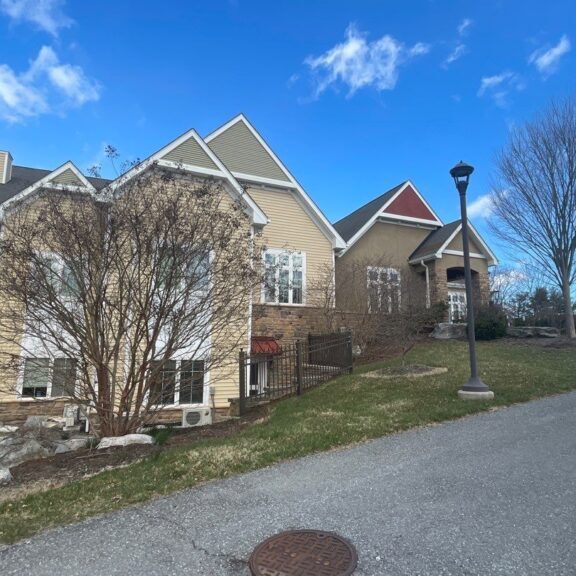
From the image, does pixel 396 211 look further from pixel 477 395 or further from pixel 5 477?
pixel 5 477

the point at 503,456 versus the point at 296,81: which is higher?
the point at 296,81

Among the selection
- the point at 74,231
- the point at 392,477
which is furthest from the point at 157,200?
the point at 392,477


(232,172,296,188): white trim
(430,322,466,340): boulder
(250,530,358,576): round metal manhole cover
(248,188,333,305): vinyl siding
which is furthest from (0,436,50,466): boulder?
(430,322,466,340): boulder

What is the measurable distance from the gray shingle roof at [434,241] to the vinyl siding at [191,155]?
429 inches

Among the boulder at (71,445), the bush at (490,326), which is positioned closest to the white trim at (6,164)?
the boulder at (71,445)

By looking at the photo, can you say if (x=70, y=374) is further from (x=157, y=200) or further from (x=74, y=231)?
(x=157, y=200)

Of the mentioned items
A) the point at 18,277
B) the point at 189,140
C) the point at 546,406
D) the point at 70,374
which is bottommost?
the point at 546,406

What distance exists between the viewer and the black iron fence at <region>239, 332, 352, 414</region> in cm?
1025

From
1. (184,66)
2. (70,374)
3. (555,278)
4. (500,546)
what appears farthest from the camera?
(555,278)

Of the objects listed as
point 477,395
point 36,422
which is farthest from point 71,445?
point 477,395

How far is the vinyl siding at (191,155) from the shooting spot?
12.9 metres

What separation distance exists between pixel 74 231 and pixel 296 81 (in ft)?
38.1

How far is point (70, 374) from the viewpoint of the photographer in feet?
22.8

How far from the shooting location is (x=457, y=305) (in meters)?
21.1
